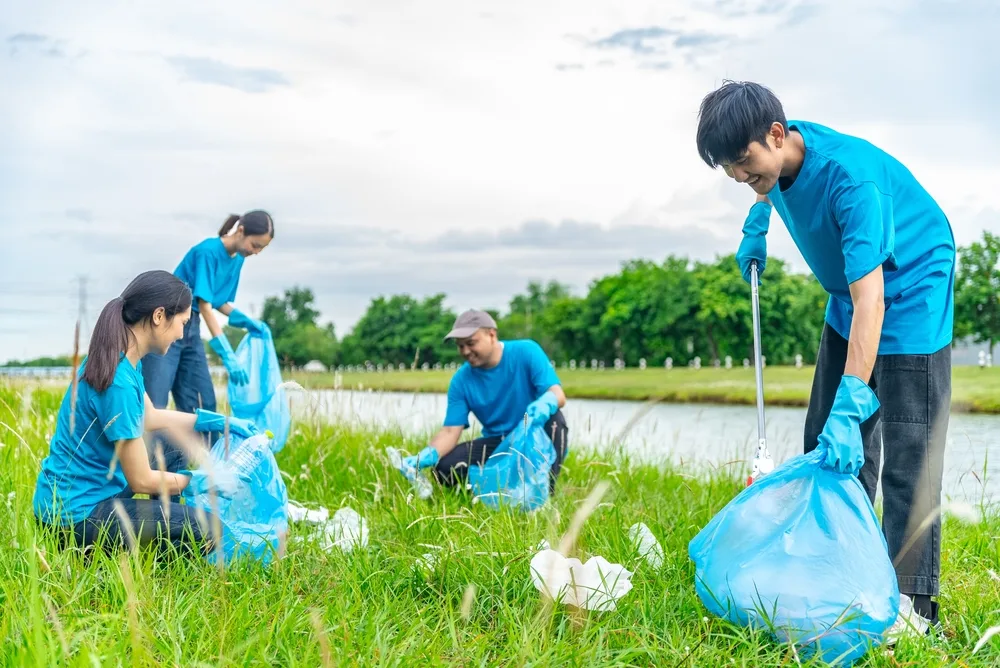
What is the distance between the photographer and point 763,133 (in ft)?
6.81

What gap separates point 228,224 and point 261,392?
95 cm

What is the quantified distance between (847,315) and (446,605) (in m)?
1.38

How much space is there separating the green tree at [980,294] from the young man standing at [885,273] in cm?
2899

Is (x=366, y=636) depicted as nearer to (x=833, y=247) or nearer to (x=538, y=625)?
(x=538, y=625)

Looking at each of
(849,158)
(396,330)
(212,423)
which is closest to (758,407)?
(849,158)

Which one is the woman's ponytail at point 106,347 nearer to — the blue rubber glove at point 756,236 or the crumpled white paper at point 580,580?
the crumpled white paper at point 580,580

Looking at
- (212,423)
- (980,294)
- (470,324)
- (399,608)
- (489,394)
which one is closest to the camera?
(399,608)

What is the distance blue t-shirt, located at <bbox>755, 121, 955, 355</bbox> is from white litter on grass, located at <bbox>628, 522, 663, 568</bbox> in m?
0.85

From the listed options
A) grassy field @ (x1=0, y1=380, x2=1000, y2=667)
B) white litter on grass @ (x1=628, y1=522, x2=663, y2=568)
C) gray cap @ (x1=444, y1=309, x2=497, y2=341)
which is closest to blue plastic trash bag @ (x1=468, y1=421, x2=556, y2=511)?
gray cap @ (x1=444, y1=309, x2=497, y2=341)

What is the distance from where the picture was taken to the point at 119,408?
2299 millimetres

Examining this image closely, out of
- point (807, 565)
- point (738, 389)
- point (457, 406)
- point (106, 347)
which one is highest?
point (106, 347)

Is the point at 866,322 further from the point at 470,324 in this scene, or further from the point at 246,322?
the point at 246,322

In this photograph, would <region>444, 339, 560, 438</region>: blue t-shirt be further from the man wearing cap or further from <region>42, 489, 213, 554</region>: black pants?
<region>42, 489, 213, 554</region>: black pants

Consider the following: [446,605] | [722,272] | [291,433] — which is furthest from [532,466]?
[722,272]
